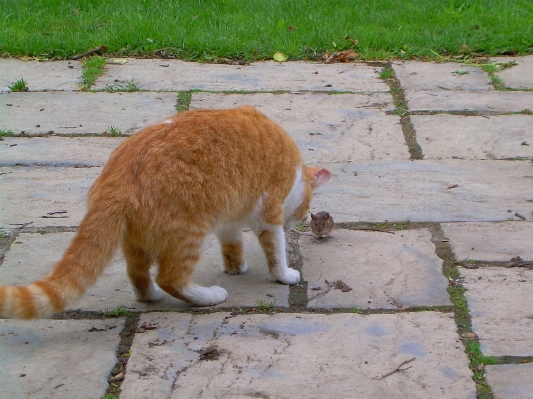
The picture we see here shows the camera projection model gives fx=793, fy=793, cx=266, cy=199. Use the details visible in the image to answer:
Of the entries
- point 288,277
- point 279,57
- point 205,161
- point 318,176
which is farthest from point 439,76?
point 205,161

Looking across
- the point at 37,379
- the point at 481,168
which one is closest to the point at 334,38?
the point at 481,168

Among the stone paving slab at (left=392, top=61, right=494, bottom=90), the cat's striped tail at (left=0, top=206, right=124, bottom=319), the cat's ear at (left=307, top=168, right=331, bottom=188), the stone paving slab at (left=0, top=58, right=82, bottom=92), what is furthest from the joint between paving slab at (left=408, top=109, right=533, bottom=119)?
the cat's striped tail at (left=0, top=206, right=124, bottom=319)

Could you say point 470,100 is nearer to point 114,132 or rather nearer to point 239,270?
point 114,132

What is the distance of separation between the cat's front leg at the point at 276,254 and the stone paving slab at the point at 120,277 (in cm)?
5

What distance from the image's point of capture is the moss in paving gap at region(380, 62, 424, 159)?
19.0ft

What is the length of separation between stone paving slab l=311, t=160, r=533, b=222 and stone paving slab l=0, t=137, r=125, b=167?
1611 millimetres

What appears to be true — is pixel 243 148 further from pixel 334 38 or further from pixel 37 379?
pixel 334 38

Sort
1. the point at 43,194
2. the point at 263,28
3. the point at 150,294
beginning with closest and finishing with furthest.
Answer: the point at 150,294
the point at 43,194
the point at 263,28

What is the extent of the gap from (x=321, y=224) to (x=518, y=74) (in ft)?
11.8

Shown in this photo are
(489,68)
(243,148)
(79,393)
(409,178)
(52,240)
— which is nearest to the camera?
(79,393)

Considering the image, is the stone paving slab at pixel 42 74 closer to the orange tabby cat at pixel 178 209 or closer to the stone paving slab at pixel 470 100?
the stone paving slab at pixel 470 100

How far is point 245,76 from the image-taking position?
721 cm

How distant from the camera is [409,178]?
533cm

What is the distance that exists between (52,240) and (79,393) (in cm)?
154
